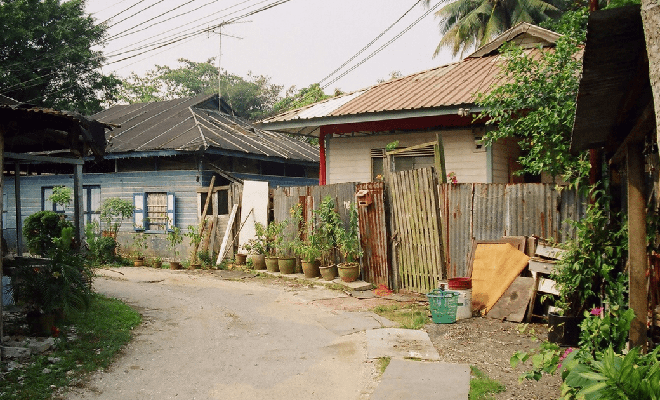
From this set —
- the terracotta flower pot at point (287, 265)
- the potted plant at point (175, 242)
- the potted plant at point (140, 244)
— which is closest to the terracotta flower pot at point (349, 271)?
the terracotta flower pot at point (287, 265)

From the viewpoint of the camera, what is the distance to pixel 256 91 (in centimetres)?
4703

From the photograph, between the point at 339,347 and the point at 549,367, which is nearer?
the point at 549,367

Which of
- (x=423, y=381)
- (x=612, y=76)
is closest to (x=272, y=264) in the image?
(x=423, y=381)

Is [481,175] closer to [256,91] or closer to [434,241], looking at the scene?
[434,241]

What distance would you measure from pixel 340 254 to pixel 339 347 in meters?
5.15

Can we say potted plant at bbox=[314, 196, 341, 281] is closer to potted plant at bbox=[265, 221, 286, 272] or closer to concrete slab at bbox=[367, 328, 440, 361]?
potted plant at bbox=[265, 221, 286, 272]

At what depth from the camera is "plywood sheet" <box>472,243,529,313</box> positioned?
783cm

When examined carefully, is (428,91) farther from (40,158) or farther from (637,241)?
(637,241)

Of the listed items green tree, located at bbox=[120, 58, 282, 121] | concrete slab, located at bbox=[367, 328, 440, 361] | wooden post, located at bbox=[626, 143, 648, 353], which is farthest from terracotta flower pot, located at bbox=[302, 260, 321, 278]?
green tree, located at bbox=[120, 58, 282, 121]

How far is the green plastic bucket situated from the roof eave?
4.46 meters

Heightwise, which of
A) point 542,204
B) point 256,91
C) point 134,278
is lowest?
point 134,278

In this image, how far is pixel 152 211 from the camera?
17.3 m

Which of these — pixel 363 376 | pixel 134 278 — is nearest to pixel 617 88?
pixel 363 376

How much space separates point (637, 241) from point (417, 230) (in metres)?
5.51
